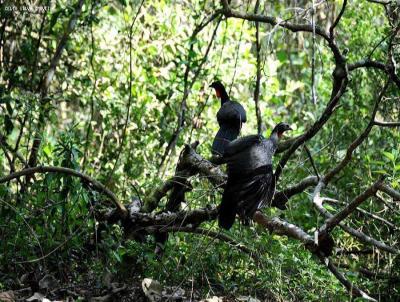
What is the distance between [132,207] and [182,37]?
3486mm

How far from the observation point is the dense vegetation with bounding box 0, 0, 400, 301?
5355mm

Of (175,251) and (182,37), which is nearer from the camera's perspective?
(175,251)

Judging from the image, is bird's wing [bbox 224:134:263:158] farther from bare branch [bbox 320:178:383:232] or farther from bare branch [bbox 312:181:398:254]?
bare branch [bbox 320:178:383:232]

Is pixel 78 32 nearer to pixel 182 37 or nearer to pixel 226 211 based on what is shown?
pixel 182 37

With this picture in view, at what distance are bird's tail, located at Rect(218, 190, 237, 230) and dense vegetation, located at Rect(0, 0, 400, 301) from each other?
0.22 metres

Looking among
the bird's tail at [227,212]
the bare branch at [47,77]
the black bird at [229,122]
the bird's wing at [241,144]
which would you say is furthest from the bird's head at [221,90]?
the bird's tail at [227,212]

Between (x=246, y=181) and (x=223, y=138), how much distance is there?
196 centimetres

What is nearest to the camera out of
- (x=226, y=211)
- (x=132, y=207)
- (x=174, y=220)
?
(x=226, y=211)

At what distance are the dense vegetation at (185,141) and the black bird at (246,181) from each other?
188mm

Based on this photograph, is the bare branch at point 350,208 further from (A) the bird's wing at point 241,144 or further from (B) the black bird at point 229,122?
(B) the black bird at point 229,122

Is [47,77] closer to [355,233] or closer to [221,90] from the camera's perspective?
[221,90]

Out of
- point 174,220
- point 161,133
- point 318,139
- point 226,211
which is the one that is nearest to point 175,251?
point 174,220

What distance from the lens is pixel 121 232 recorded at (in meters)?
5.88

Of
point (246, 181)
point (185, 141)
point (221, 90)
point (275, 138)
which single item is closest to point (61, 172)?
point (246, 181)
